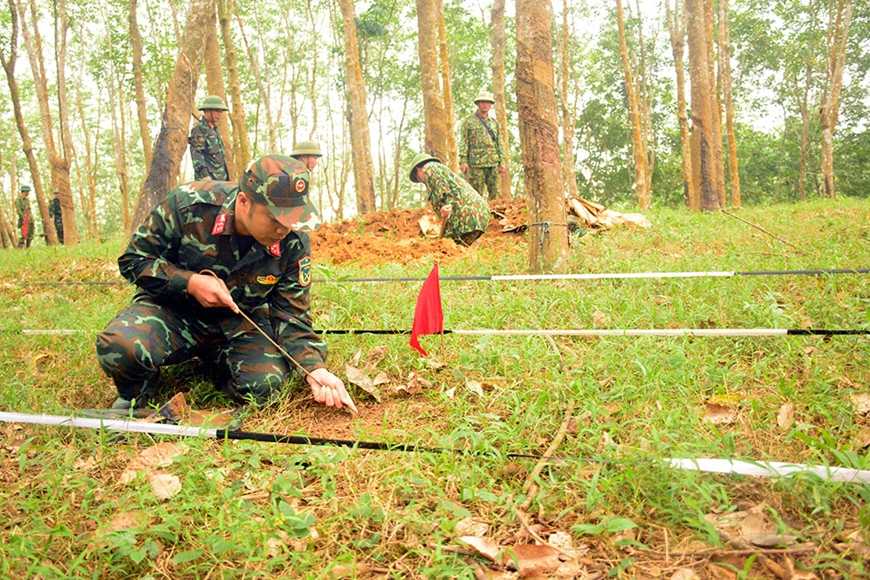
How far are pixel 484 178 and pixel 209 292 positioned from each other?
6.34 metres

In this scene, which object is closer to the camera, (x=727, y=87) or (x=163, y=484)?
(x=163, y=484)

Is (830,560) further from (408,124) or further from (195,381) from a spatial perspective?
(408,124)

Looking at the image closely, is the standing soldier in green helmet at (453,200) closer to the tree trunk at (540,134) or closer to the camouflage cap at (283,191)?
the tree trunk at (540,134)

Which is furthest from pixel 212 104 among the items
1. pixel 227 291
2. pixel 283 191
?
pixel 283 191

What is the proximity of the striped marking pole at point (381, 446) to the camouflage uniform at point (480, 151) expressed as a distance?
643 cm

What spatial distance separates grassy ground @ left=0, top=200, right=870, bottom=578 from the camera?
1654 mm

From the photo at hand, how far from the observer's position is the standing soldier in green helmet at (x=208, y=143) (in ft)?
21.0

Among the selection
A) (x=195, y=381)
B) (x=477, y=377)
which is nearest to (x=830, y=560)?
(x=477, y=377)

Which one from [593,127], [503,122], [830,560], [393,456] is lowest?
[830,560]

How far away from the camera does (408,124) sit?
A: 26797mm

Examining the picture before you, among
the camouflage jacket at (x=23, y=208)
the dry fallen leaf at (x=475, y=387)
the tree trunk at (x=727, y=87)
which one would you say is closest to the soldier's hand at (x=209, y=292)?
the dry fallen leaf at (x=475, y=387)

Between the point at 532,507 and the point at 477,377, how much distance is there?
Result: 939mm

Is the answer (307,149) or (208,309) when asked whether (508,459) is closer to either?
(208,309)

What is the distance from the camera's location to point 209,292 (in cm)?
262
